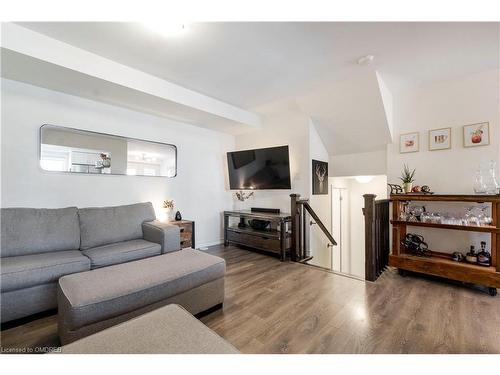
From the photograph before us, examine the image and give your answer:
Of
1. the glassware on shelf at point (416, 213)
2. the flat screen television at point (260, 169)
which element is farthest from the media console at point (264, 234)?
the glassware on shelf at point (416, 213)

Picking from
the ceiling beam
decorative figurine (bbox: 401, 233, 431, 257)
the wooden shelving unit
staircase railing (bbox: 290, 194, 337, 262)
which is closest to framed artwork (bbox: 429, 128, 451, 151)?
the wooden shelving unit

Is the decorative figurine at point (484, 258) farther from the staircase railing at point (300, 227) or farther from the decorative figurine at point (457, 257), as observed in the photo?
the staircase railing at point (300, 227)

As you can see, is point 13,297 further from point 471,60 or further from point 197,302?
point 471,60

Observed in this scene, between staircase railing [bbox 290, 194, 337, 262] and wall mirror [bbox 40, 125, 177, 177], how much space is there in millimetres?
2088

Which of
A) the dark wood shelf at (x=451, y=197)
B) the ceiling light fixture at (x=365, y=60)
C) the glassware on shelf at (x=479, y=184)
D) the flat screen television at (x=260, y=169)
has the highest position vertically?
the ceiling light fixture at (x=365, y=60)

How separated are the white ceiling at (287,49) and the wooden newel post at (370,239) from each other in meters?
1.55

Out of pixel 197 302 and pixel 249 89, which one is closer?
pixel 197 302

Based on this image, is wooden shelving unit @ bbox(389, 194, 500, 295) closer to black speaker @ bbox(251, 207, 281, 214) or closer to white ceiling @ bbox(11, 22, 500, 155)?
white ceiling @ bbox(11, 22, 500, 155)

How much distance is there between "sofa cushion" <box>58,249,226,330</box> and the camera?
1.36 metres

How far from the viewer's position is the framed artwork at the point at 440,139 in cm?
282

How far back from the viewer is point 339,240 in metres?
4.57

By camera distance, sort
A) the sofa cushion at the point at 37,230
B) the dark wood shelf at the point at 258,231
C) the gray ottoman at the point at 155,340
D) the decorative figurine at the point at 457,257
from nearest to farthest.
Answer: the gray ottoman at the point at 155,340
the sofa cushion at the point at 37,230
the decorative figurine at the point at 457,257
the dark wood shelf at the point at 258,231
